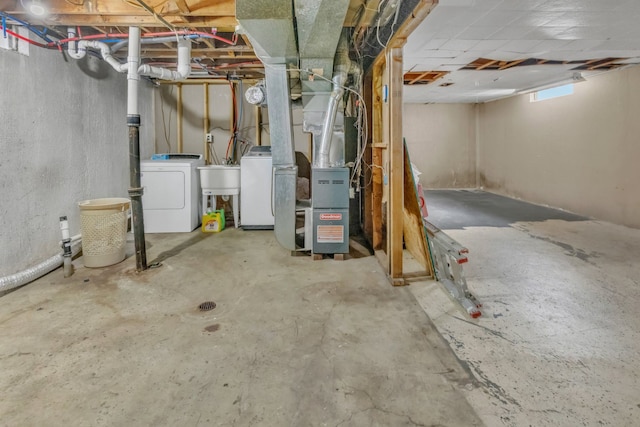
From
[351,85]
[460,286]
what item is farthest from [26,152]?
[460,286]

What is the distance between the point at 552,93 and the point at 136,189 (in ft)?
22.2

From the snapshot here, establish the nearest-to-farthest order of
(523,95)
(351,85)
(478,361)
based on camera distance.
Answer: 1. (478,361)
2. (351,85)
3. (523,95)

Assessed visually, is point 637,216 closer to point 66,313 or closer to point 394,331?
point 394,331

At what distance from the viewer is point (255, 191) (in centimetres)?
443

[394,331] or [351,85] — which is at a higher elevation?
[351,85]

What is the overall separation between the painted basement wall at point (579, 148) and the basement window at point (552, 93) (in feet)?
0.34

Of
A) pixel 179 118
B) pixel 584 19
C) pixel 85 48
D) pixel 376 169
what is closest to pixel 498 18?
pixel 584 19

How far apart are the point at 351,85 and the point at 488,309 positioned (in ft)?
7.94

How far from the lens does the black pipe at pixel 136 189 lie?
2.91m

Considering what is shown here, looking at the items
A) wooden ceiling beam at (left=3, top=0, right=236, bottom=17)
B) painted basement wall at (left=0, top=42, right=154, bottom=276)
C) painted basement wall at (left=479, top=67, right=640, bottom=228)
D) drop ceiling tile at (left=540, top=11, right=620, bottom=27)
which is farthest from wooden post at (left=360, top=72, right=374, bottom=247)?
painted basement wall at (left=479, top=67, right=640, bottom=228)

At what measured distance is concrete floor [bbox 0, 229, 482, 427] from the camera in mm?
1356

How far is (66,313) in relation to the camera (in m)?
2.19

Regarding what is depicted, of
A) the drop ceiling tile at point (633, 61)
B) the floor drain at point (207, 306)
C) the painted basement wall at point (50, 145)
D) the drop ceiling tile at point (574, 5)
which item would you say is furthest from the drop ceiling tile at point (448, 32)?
the painted basement wall at point (50, 145)

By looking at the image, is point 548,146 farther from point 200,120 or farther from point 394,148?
point 200,120
